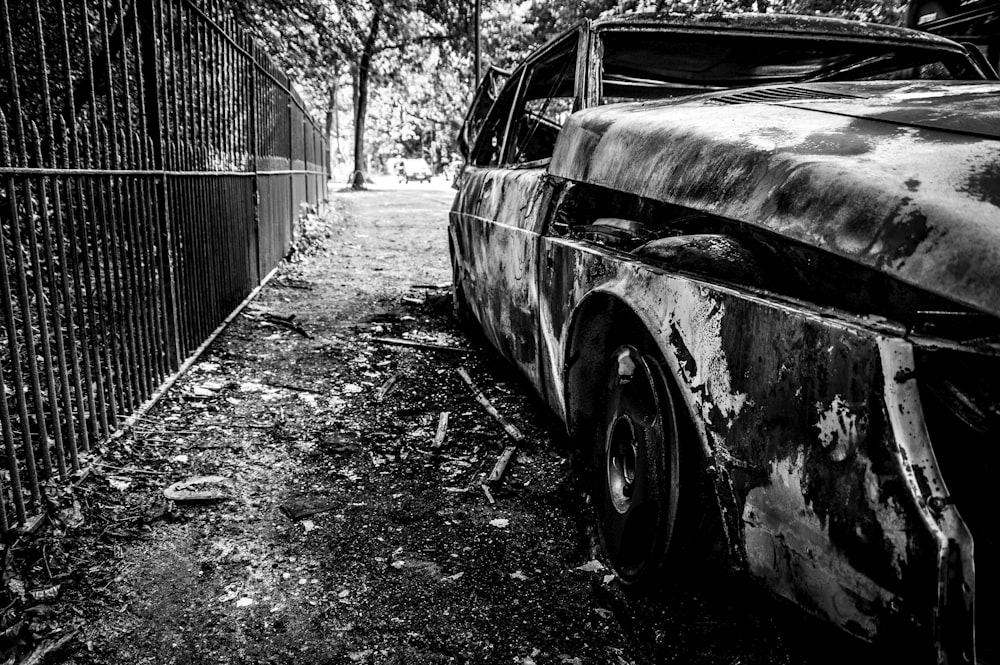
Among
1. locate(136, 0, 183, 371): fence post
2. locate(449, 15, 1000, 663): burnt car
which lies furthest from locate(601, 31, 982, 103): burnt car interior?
locate(136, 0, 183, 371): fence post

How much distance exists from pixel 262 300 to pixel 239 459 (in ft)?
12.2

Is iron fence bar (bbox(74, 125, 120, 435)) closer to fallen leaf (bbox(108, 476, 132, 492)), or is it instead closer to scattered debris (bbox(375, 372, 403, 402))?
fallen leaf (bbox(108, 476, 132, 492))

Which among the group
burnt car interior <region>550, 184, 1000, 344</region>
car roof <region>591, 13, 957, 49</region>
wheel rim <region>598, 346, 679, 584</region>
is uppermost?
car roof <region>591, 13, 957, 49</region>

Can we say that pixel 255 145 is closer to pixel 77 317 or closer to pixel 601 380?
pixel 77 317

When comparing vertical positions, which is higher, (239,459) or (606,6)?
(606,6)

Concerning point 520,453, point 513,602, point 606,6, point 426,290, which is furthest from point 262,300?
point 606,6

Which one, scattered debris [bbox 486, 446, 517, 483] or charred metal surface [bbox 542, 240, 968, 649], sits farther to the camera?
scattered debris [bbox 486, 446, 517, 483]

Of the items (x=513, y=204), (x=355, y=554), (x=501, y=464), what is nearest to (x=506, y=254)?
(x=513, y=204)

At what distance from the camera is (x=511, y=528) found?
2.44 meters

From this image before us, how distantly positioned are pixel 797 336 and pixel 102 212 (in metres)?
2.92

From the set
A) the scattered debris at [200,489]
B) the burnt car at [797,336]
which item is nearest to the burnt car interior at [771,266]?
the burnt car at [797,336]

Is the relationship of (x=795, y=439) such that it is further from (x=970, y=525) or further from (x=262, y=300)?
(x=262, y=300)

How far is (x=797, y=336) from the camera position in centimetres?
126

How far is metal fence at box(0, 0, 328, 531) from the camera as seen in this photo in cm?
237
